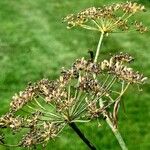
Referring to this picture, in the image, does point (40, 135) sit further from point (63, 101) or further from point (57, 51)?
point (57, 51)

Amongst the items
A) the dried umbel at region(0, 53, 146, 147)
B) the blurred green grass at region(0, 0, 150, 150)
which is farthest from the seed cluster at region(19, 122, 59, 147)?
the blurred green grass at region(0, 0, 150, 150)

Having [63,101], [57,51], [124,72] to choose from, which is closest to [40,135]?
[63,101]

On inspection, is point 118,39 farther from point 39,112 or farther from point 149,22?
point 39,112

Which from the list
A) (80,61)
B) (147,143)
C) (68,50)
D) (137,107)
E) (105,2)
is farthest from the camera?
(105,2)

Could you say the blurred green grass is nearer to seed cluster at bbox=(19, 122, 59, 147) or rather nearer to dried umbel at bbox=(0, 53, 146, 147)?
dried umbel at bbox=(0, 53, 146, 147)

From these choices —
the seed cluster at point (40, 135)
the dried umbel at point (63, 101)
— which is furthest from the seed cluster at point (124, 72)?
the seed cluster at point (40, 135)

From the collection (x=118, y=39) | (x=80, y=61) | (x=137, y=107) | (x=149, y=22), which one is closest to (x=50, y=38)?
(x=118, y=39)

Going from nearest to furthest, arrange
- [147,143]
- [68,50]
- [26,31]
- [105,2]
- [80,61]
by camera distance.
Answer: [80,61] < [147,143] < [68,50] < [26,31] < [105,2]

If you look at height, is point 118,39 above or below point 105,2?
below
